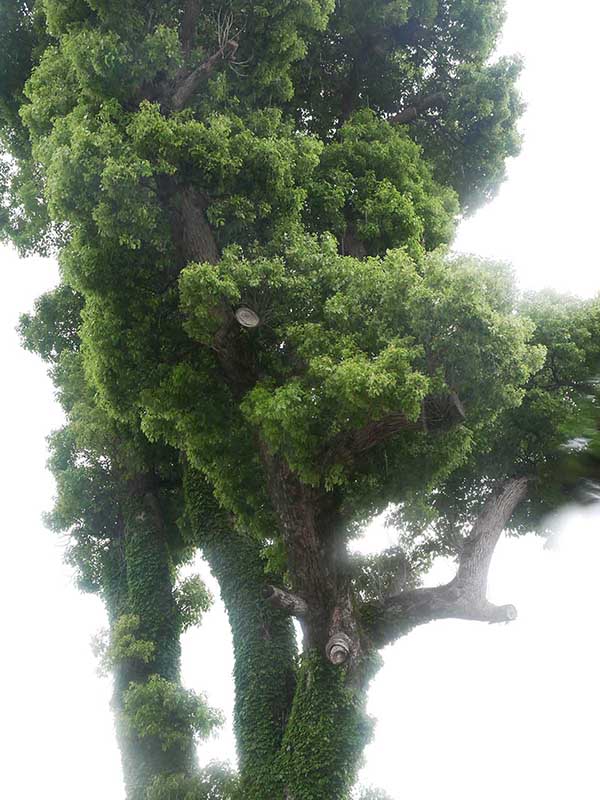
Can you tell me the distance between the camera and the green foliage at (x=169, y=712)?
8.77 meters

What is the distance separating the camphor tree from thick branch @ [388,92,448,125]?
79cm

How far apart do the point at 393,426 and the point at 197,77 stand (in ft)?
16.0

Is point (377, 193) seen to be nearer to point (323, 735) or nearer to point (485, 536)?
point (485, 536)

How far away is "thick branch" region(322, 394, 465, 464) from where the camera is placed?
707cm

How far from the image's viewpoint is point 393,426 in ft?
23.5

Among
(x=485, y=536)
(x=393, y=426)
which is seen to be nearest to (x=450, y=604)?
→ (x=485, y=536)

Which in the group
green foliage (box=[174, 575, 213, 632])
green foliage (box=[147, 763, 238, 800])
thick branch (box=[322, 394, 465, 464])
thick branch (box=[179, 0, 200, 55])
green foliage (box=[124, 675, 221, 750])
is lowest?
green foliage (box=[147, 763, 238, 800])

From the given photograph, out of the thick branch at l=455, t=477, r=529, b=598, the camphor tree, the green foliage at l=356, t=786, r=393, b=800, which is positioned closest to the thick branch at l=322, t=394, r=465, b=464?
the camphor tree

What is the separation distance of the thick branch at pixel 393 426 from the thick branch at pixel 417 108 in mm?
6239

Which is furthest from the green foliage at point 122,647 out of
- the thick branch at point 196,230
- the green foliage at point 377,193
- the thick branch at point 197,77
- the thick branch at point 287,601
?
the thick branch at point 197,77

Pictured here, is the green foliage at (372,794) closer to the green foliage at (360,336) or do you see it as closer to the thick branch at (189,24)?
the green foliage at (360,336)

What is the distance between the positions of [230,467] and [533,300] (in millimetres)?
4609

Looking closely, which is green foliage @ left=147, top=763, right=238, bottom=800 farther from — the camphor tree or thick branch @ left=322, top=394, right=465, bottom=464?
thick branch @ left=322, top=394, right=465, bottom=464

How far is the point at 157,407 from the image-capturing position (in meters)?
8.09
